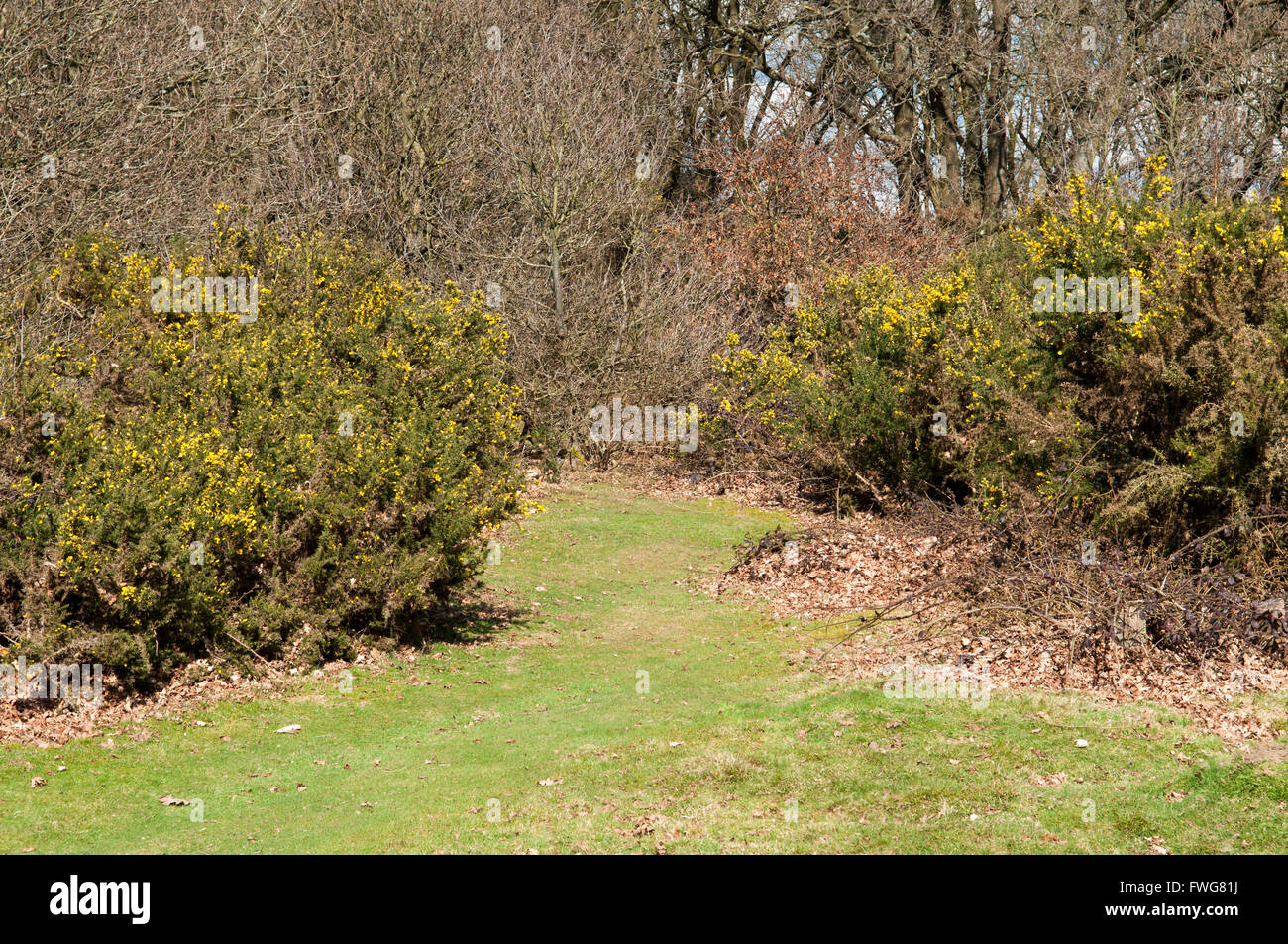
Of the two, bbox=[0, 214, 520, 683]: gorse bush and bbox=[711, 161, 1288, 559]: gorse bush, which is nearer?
bbox=[0, 214, 520, 683]: gorse bush

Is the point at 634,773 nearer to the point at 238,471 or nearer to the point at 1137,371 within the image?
the point at 238,471

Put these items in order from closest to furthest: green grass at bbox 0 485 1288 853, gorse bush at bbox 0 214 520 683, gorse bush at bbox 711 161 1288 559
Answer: green grass at bbox 0 485 1288 853, gorse bush at bbox 0 214 520 683, gorse bush at bbox 711 161 1288 559

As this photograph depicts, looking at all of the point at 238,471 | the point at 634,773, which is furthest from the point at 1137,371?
the point at 238,471

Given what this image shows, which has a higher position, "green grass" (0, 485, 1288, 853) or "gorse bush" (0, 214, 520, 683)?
"gorse bush" (0, 214, 520, 683)

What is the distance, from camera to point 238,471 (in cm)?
992

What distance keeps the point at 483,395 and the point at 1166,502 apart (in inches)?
276

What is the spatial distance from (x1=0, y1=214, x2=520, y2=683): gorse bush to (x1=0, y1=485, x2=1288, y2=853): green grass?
822 millimetres

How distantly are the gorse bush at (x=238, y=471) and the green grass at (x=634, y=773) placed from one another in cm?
82

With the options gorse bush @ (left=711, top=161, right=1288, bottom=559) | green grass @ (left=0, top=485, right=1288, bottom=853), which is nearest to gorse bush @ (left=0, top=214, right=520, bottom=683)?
green grass @ (left=0, top=485, right=1288, bottom=853)

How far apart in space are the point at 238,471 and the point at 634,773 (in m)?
4.46

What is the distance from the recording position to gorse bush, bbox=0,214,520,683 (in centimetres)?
885

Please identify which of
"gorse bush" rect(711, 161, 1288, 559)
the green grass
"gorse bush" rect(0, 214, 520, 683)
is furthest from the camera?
"gorse bush" rect(711, 161, 1288, 559)

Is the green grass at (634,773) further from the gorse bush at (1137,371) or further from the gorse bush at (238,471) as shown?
the gorse bush at (1137,371)

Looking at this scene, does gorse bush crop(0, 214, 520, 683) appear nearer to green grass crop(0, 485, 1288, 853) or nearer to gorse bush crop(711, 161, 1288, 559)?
green grass crop(0, 485, 1288, 853)
